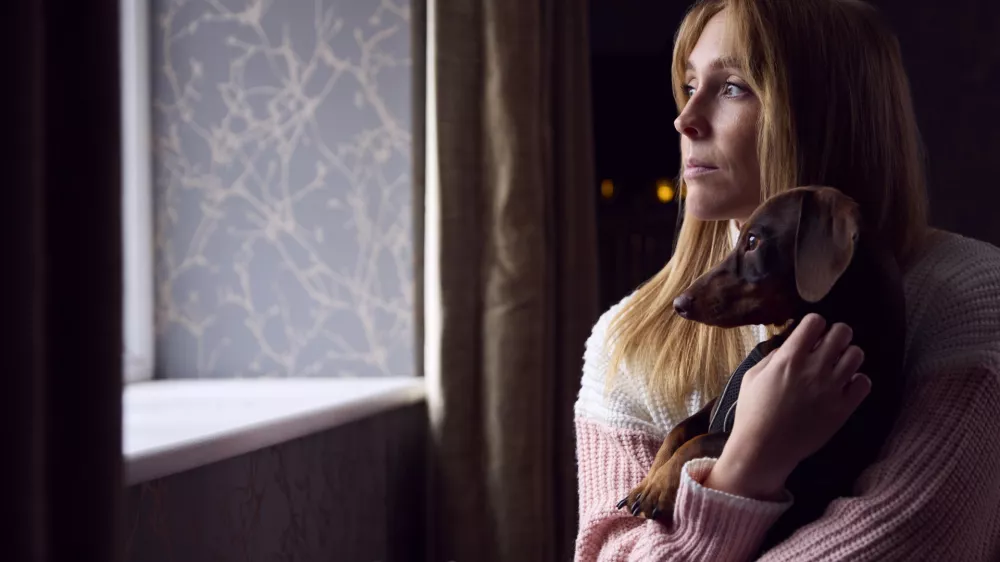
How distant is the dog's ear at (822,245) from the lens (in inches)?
28.7

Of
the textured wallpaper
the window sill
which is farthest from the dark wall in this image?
the textured wallpaper

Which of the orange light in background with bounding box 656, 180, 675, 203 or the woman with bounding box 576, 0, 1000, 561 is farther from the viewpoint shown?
the orange light in background with bounding box 656, 180, 675, 203

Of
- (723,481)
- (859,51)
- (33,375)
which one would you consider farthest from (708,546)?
(33,375)

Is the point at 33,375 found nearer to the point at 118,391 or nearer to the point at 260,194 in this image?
the point at 118,391

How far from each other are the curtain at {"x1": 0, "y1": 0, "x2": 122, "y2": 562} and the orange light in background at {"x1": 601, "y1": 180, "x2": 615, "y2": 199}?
109 inches

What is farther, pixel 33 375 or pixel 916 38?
pixel 916 38

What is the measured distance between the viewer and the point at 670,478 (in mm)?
827

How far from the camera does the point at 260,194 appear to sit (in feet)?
7.34

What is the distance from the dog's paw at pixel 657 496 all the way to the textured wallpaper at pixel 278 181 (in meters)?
1.45

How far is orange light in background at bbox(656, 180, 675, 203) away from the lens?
344 centimetres

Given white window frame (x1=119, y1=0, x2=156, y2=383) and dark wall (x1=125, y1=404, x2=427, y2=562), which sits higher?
white window frame (x1=119, y1=0, x2=156, y2=383)

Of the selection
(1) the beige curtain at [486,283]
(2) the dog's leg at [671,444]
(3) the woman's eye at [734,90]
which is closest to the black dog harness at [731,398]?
(2) the dog's leg at [671,444]

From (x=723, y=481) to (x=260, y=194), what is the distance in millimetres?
1649

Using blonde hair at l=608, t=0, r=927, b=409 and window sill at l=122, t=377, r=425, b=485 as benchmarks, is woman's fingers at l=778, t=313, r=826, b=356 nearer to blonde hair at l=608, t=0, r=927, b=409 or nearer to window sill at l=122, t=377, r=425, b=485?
blonde hair at l=608, t=0, r=927, b=409
